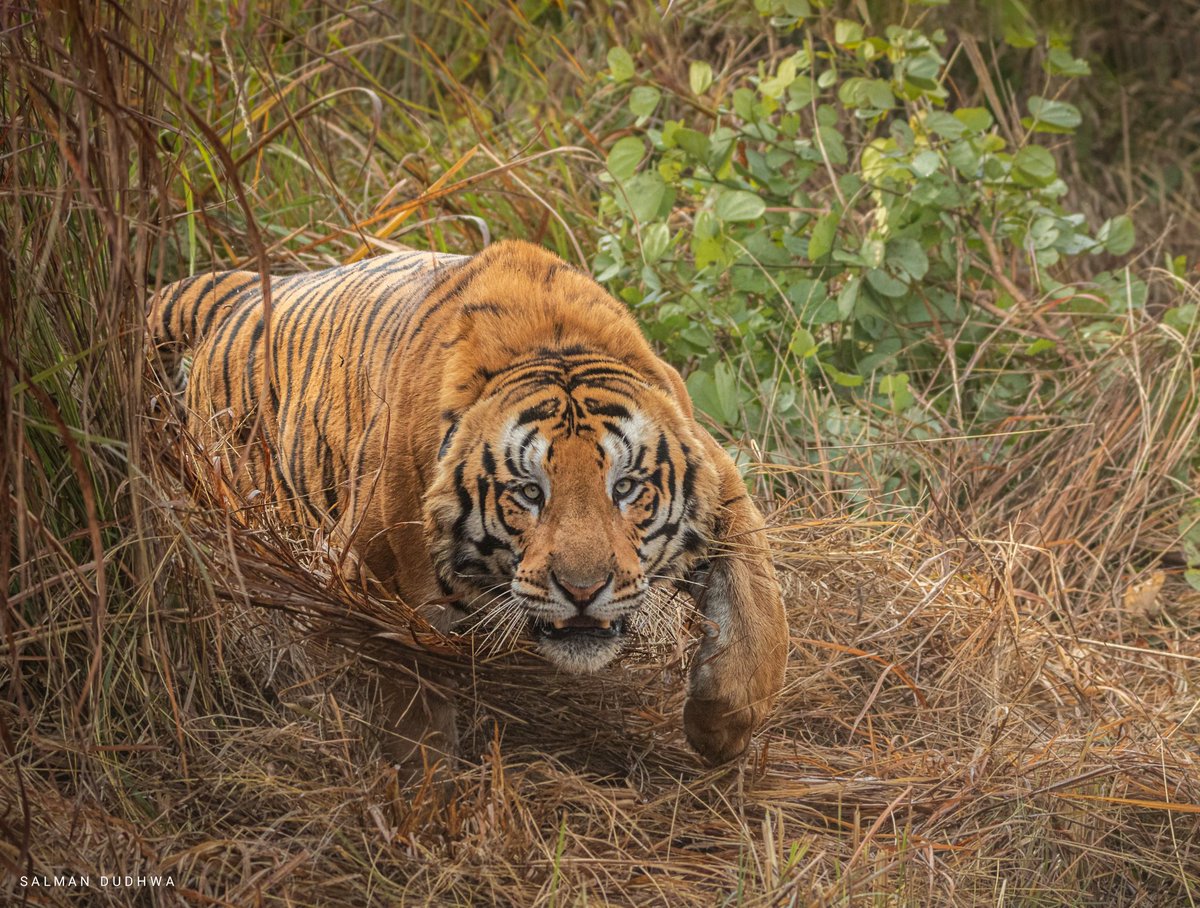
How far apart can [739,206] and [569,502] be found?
2026 millimetres

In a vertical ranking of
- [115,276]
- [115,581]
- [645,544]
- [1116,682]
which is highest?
[115,276]

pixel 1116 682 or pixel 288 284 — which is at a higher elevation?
pixel 288 284

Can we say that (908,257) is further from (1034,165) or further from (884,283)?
(1034,165)

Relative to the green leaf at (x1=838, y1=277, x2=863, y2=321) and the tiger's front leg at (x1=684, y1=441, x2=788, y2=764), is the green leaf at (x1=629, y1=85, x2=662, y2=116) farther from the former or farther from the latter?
the tiger's front leg at (x1=684, y1=441, x2=788, y2=764)

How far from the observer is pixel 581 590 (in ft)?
8.73

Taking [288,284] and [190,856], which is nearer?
[190,856]

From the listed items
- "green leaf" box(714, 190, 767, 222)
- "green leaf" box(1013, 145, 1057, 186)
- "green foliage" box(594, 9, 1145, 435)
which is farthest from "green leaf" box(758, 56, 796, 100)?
"green leaf" box(1013, 145, 1057, 186)

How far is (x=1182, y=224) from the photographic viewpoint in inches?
264

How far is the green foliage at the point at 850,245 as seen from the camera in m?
4.52

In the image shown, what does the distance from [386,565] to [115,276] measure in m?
0.91

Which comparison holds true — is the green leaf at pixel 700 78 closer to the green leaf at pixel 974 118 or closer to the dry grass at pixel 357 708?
the green leaf at pixel 974 118

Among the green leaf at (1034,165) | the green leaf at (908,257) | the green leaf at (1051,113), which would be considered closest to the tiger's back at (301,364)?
the green leaf at (908,257)

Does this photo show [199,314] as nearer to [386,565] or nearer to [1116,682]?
[386,565]

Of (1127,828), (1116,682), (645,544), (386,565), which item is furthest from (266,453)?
(1116,682)
